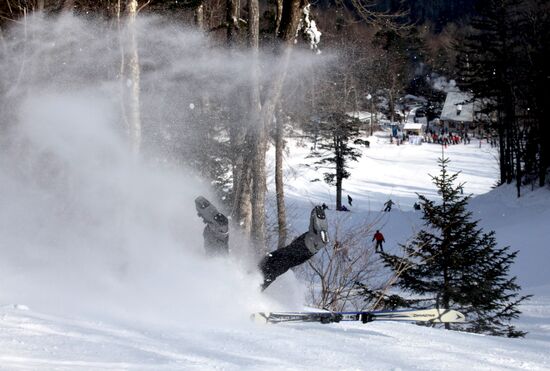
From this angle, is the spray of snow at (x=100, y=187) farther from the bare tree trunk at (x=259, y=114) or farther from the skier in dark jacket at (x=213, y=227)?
the bare tree trunk at (x=259, y=114)

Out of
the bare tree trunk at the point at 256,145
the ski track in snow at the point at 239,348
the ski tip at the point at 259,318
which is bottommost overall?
the ski track in snow at the point at 239,348

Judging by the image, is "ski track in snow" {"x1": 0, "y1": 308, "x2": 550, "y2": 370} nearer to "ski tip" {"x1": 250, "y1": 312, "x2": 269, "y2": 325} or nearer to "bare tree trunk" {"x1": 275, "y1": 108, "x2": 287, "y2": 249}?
"ski tip" {"x1": 250, "y1": 312, "x2": 269, "y2": 325}

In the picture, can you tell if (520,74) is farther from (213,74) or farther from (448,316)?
(448,316)

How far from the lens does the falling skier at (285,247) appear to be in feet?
21.1

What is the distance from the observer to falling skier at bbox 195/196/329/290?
6434mm

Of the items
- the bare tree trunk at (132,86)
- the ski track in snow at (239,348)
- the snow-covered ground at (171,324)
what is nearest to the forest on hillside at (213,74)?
the bare tree trunk at (132,86)

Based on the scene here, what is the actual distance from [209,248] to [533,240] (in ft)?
71.5

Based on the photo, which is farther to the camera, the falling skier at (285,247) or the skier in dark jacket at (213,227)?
the skier in dark jacket at (213,227)

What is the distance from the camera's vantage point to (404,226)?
1377 inches

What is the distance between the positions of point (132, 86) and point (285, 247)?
14.0ft

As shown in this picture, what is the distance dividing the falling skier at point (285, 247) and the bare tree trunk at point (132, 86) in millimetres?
3275

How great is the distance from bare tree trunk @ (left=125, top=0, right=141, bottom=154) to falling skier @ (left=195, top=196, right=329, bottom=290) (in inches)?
129

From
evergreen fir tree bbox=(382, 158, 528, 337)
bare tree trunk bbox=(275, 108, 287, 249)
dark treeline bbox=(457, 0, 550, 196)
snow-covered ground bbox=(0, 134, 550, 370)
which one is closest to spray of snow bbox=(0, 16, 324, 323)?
snow-covered ground bbox=(0, 134, 550, 370)

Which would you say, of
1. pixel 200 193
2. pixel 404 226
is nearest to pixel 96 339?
pixel 200 193
